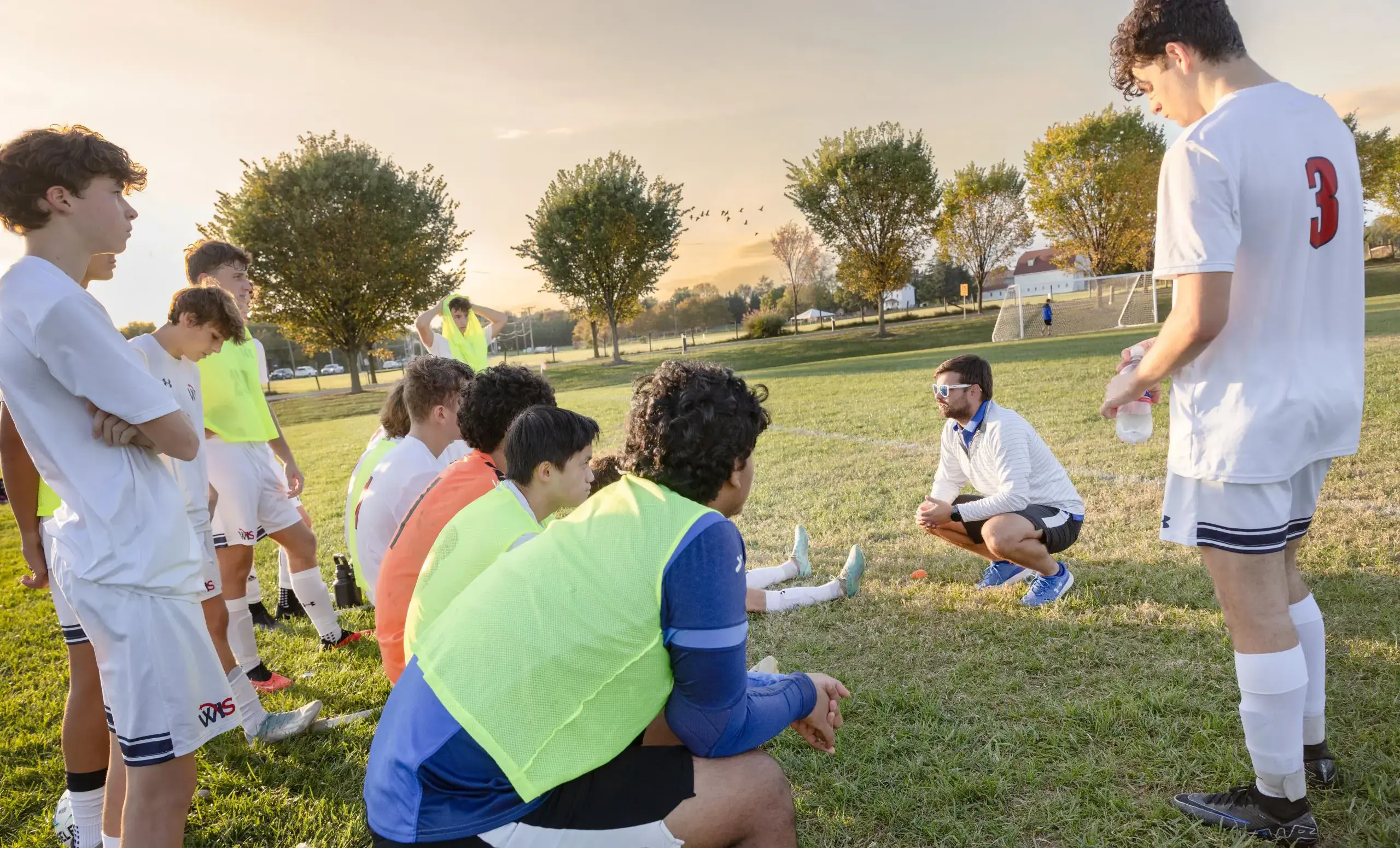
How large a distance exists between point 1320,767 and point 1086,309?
1306 inches

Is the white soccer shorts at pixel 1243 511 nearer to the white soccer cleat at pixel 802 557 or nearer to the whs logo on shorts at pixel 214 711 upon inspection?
the white soccer cleat at pixel 802 557

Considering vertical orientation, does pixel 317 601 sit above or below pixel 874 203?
below

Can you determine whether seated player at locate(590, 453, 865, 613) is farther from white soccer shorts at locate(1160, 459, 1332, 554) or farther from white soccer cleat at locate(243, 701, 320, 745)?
white soccer shorts at locate(1160, 459, 1332, 554)

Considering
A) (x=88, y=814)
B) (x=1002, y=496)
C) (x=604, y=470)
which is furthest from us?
(x=1002, y=496)

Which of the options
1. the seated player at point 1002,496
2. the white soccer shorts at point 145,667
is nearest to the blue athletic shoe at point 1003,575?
the seated player at point 1002,496

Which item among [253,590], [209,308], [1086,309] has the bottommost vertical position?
[253,590]

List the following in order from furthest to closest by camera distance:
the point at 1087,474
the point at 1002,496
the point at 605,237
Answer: the point at 605,237, the point at 1087,474, the point at 1002,496

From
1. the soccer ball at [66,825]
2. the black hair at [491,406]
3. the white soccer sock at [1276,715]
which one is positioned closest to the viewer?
the white soccer sock at [1276,715]

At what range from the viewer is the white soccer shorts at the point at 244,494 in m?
3.93

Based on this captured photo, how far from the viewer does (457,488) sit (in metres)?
2.53

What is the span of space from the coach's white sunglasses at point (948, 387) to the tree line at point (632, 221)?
106 ft

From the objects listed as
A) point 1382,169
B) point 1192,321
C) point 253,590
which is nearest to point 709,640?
point 1192,321

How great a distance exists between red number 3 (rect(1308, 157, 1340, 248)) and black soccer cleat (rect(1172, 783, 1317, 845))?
1613 millimetres

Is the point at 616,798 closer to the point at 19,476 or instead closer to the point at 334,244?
the point at 19,476
